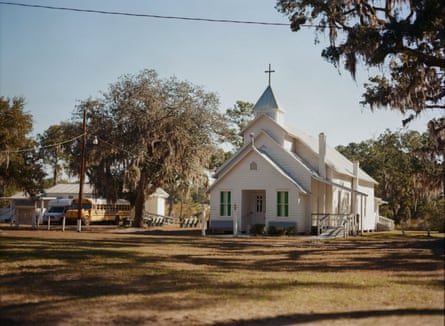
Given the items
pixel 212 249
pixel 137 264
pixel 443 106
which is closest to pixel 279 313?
pixel 137 264

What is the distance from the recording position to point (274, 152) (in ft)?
124

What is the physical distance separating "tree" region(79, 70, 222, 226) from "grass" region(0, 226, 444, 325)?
72.5ft

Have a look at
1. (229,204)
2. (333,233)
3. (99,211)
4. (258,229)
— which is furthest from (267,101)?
(99,211)

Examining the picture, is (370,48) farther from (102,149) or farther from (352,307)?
(102,149)

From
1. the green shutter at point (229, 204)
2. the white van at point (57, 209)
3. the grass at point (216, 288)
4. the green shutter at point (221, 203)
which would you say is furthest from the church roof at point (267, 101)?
the grass at point (216, 288)

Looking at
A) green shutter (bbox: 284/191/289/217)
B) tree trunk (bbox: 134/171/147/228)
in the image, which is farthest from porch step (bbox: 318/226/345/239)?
tree trunk (bbox: 134/171/147/228)

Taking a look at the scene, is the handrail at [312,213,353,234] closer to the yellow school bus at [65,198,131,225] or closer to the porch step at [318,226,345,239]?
the porch step at [318,226,345,239]

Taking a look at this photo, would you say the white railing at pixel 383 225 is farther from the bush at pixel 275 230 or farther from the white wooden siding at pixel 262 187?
the bush at pixel 275 230

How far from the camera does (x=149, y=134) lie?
41.5 metres

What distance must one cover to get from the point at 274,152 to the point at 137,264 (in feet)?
75.1

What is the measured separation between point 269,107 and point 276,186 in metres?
6.73

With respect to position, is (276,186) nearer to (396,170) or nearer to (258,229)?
(258,229)

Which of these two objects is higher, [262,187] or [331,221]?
[262,187]

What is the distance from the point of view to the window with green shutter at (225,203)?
37.1 metres
